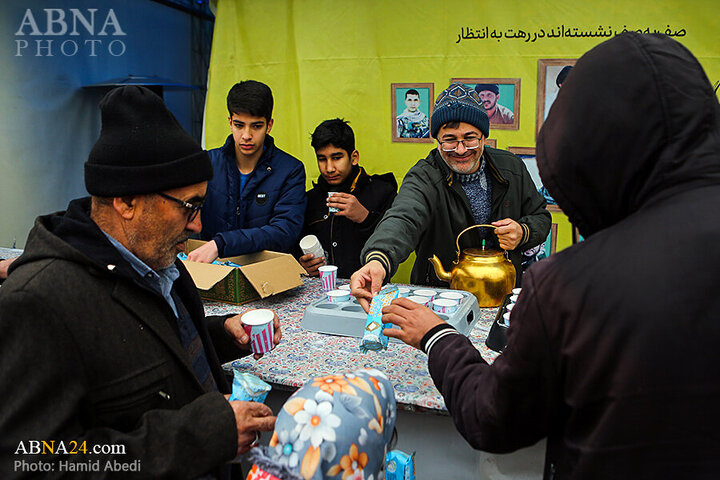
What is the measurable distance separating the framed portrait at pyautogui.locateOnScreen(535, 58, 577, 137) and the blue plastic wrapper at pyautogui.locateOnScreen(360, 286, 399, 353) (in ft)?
7.99

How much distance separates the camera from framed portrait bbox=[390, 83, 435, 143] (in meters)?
4.36

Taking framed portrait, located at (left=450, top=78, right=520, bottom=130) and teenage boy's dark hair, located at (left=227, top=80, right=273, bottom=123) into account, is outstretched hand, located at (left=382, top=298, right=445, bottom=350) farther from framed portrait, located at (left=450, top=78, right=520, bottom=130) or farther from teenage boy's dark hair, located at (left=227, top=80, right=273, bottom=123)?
framed portrait, located at (left=450, top=78, right=520, bottom=130)

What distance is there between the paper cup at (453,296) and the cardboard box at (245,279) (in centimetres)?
84

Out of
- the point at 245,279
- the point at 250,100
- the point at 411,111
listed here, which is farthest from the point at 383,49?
the point at 245,279

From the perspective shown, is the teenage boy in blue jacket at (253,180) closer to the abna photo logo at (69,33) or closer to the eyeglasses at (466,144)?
the eyeglasses at (466,144)

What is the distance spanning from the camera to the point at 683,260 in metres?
0.92

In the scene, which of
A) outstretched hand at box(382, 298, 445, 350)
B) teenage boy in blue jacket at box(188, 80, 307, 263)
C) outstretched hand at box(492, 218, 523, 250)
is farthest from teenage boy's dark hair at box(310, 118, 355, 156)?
outstretched hand at box(382, 298, 445, 350)

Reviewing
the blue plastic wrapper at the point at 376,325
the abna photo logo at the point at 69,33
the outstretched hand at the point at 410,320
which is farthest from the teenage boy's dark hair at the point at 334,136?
the abna photo logo at the point at 69,33

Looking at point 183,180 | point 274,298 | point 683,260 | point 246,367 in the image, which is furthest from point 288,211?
point 683,260

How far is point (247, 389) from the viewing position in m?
1.68

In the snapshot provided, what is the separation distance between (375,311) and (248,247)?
→ 1309mm

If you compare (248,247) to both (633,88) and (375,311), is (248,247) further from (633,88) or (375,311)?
(633,88)

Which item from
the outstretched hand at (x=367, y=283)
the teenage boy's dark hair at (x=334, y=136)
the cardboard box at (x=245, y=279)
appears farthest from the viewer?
the teenage boy's dark hair at (x=334, y=136)

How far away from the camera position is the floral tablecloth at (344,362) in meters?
1.93
